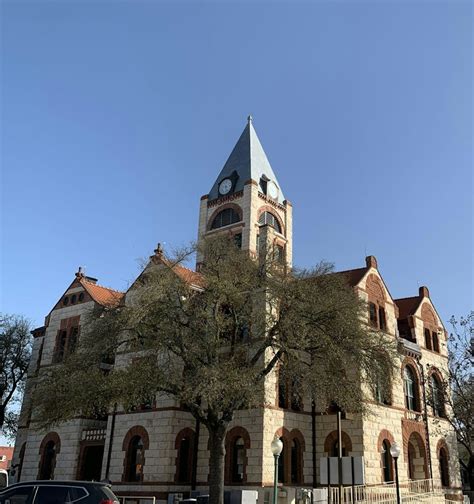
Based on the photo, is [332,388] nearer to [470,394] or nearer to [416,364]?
[416,364]

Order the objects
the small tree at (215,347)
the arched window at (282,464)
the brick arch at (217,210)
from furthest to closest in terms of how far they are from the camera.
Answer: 1. the brick arch at (217,210)
2. the arched window at (282,464)
3. the small tree at (215,347)

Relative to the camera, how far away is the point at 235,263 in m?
24.6

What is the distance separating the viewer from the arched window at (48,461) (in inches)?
1308

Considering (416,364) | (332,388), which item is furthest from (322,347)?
(416,364)

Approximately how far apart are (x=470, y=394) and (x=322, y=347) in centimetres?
2105

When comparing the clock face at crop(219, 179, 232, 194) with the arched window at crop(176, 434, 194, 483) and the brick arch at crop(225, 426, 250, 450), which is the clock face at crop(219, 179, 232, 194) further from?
the brick arch at crop(225, 426, 250, 450)

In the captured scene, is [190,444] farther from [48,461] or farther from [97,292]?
[97,292]

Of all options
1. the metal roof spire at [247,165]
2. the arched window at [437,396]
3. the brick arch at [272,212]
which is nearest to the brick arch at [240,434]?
the arched window at [437,396]

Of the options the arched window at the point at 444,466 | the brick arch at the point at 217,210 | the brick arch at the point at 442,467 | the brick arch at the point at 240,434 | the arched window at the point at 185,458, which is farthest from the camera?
the brick arch at the point at 217,210

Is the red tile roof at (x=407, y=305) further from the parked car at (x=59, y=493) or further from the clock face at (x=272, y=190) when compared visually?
the parked car at (x=59, y=493)

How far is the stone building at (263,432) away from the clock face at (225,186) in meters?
17.7

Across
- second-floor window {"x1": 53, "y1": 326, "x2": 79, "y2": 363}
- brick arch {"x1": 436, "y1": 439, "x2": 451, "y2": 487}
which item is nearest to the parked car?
second-floor window {"x1": 53, "y1": 326, "x2": 79, "y2": 363}

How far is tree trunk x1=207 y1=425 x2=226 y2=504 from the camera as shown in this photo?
71.2ft

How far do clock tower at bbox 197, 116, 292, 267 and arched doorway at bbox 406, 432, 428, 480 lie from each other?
2054 cm
